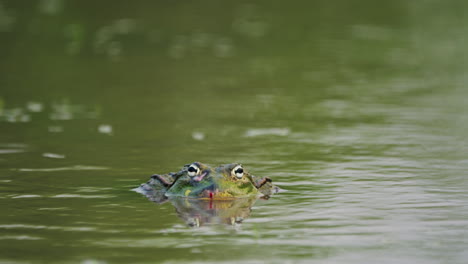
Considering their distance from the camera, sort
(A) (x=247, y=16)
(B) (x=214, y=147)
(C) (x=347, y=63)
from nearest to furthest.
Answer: (B) (x=214, y=147) < (C) (x=347, y=63) < (A) (x=247, y=16)

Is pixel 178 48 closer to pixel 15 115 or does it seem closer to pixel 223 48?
pixel 223 48

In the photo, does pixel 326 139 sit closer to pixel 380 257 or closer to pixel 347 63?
pixel 380 257

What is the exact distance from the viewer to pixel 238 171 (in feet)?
37.9

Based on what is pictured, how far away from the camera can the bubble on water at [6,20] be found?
3162cm

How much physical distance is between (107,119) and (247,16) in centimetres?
1907

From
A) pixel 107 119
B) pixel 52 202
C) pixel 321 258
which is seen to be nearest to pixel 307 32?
pixel 107 119

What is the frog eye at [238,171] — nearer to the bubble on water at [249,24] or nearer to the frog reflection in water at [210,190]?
the frog reflection in water at [210,190]

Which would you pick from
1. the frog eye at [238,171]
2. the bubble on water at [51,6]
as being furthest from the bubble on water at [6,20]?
the frog eye at [238,171]

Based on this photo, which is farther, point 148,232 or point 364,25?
point 364,25

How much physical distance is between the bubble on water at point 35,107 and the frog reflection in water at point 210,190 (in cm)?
765

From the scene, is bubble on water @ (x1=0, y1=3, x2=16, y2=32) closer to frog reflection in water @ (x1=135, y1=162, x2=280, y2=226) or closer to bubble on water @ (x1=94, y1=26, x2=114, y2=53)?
bubble on water @ (x1=94, y1=26, x2=114, y2=53)

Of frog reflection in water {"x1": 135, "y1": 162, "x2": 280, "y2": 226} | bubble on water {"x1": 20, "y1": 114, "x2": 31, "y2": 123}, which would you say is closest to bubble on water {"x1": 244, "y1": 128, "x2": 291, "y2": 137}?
bubble on water {"x1": 20, "y1": 114, "x2": 31, "y2": 123}

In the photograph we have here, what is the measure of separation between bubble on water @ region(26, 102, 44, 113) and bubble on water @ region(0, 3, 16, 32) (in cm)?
1190

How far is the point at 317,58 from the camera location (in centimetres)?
2788
